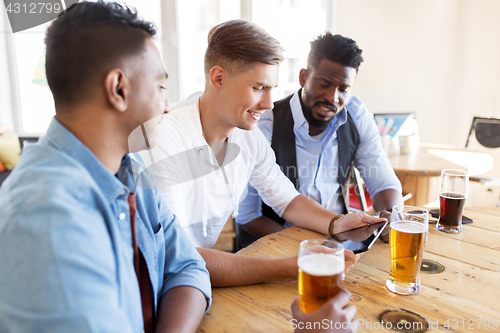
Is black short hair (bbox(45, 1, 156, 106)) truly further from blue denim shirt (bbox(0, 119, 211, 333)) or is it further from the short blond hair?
the short blond hair

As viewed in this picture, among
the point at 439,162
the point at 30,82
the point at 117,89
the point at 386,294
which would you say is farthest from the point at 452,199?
the point at 30,82

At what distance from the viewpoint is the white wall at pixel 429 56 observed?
150 inches

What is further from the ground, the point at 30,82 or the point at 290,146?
the point at 30,82

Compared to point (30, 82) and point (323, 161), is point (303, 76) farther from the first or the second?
point (30, 82)

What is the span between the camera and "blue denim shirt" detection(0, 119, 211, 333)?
0.49 metres

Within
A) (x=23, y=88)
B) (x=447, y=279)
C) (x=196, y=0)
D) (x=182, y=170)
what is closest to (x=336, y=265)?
(x=447, y=279)

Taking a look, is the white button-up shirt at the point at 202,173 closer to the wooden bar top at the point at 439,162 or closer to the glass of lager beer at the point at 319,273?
the glass of lager beer at the point at 319,273

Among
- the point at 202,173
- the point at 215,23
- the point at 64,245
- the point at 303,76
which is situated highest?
the point at 215,23

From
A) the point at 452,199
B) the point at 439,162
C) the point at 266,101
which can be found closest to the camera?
the point at 452,199

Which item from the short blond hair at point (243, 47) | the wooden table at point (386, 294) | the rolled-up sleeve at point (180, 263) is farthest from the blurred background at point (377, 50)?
the rolled-up sleeve at point (180, 263)

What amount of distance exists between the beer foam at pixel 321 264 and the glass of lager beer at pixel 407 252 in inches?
10.4

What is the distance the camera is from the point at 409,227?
2.91 ft

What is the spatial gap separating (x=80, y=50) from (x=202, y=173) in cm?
77

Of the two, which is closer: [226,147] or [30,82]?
[226,147]
